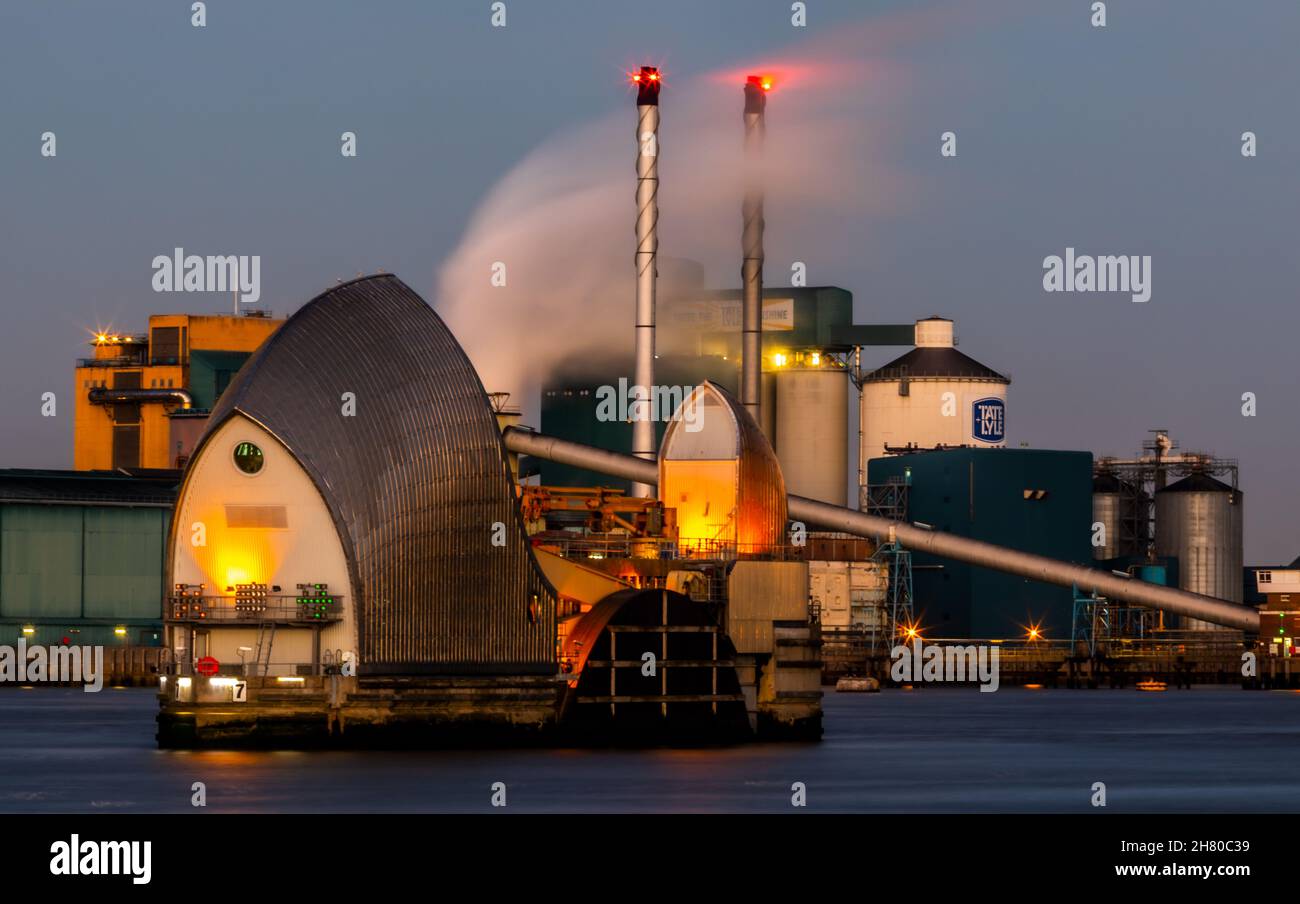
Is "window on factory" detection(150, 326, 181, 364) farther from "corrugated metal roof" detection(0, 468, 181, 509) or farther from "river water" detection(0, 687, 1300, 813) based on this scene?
"river water" detection(0, 687, 1300, 813)

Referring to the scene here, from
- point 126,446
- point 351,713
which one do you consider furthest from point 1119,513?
point 351,713

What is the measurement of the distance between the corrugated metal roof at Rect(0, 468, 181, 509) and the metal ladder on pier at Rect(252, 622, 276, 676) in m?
76.6

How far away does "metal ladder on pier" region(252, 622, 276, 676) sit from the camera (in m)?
81.2

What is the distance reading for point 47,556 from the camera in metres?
158

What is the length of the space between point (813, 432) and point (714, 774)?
108 m

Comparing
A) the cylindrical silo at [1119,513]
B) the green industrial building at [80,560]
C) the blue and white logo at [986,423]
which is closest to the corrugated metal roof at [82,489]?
the green industrial building at [80,560]

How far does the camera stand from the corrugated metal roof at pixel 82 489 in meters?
158

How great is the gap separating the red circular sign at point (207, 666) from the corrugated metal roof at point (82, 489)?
76.7 meters

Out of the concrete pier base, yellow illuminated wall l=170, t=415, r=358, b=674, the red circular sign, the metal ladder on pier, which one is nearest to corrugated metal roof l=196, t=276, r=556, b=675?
yellow illuminated wall l=170, t=415, r=358, b=674

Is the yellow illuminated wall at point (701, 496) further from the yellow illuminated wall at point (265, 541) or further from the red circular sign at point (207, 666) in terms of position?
the red circular sign at point (207, 666)

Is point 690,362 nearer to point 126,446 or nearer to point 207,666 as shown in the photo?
point 126,446
